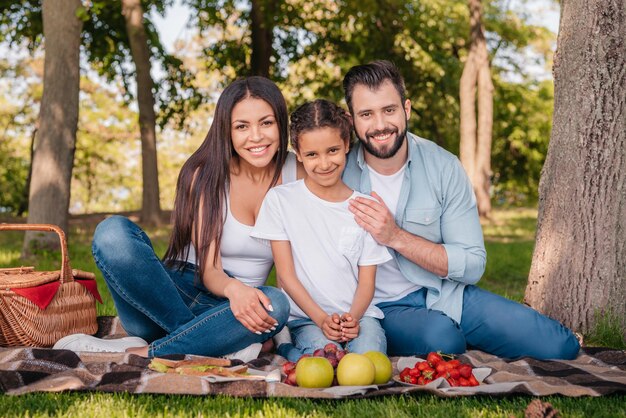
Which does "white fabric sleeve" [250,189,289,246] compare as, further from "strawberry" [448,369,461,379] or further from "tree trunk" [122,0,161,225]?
"tree trunk" [122,0,161,225]

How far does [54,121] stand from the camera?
8766mm

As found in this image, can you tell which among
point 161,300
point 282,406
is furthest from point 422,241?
point 161,300

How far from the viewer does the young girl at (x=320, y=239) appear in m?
3.89

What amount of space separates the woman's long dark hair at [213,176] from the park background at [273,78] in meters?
1.13

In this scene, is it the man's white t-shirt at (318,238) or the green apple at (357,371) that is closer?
the green apple at (357,371)

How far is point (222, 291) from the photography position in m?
3.96

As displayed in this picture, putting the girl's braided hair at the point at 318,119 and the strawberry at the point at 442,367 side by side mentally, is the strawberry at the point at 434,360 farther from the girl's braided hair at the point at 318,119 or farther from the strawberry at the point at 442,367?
the girl's braided hair at the point at 318,119

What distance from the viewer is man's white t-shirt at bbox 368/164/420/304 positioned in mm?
4227

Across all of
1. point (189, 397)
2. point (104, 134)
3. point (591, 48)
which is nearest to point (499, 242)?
point (591, 48)

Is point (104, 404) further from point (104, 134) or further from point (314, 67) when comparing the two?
point (104, 134)

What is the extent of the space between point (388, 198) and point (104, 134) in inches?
768

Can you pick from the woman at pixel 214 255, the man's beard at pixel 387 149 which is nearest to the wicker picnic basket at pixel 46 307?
the woman at pixel 214 255

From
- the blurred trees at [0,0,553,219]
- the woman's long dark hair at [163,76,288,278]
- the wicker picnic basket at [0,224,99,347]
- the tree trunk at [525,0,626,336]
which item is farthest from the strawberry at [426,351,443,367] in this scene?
the blurred trees at [0,0,553,219]

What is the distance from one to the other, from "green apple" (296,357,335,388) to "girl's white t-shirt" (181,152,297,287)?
989 millimetres
